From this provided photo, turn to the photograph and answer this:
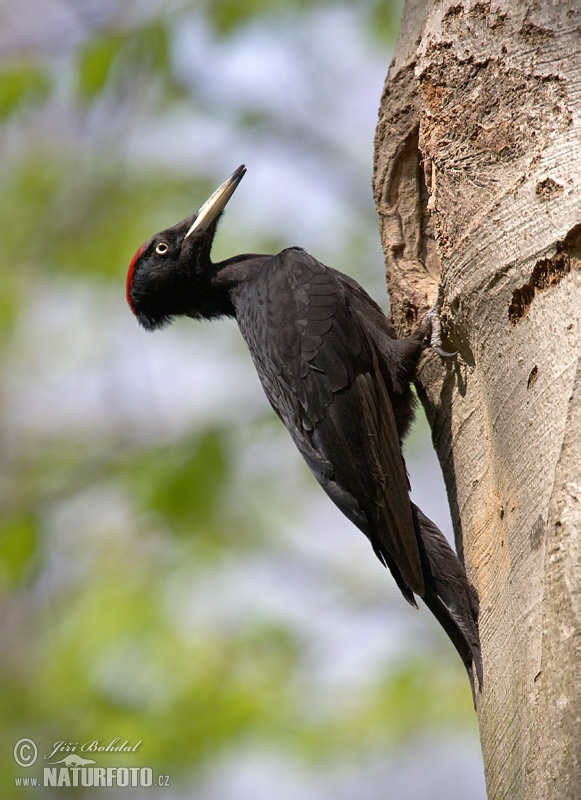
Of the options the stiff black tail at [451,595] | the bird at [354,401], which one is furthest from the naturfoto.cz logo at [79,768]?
the stiff black tail at [451,595]

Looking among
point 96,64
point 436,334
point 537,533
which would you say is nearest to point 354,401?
point 436,334

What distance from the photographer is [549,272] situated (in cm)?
245

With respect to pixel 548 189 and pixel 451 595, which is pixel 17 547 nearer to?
pixel 451 595

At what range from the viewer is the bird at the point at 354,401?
3166 mm

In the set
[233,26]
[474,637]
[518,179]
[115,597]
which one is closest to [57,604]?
[115,597]

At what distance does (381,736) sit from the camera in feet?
20.6

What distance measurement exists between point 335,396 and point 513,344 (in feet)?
3.99

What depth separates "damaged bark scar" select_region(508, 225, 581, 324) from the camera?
7.88 ft

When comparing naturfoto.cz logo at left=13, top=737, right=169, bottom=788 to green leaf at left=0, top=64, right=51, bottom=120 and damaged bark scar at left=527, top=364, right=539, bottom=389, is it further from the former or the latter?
damaged bark scar at left=527, top=364, right=539, bottom=389

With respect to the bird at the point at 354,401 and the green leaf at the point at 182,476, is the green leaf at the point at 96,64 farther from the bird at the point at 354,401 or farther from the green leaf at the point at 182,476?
Result: the green leaf at the point at 182,476

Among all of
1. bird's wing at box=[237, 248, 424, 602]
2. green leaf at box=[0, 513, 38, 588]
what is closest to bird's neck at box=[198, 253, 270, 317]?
bird's wing at box=[237, 248, 424, 602]

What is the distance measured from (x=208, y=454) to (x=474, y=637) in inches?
118

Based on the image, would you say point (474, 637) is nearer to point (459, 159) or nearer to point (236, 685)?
point (459, 159)

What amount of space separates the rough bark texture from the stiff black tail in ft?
0.27
